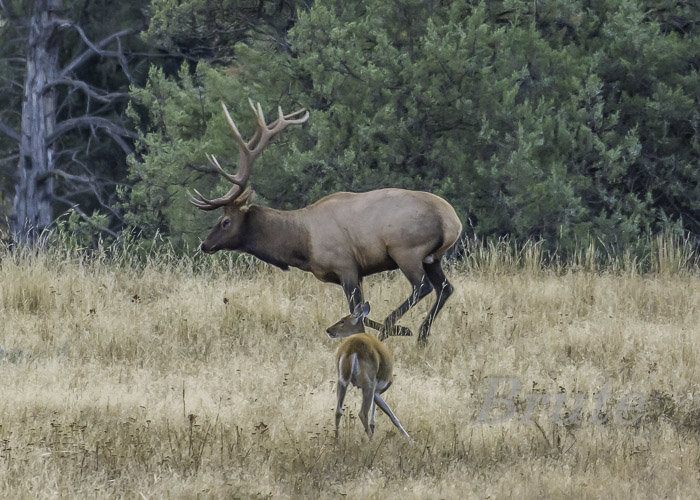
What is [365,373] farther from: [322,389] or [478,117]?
[478,117]

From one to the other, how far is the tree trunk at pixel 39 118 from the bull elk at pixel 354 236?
10.4 meters

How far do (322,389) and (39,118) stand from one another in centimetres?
1357

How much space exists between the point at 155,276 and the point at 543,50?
6.56m

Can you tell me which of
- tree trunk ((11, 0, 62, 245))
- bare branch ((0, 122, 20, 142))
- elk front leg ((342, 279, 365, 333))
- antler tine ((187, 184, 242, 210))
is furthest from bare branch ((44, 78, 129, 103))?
elk front leg ((342, 279, 365, 333))

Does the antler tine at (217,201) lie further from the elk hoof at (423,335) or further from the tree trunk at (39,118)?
the tree trunk at (39,118)

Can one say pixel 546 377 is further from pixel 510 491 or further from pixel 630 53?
pixel 630 53

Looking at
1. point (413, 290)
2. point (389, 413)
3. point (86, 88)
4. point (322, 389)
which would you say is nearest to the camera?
point (389, 413)

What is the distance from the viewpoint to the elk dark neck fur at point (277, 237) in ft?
31.5

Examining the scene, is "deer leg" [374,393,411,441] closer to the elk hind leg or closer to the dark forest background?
the elk hind leg

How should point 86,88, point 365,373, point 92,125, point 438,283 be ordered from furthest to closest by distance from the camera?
point 92,125
point 86,88
point 438,283
point 365,373

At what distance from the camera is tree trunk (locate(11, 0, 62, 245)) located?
1939 cm

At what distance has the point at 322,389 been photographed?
24.7 feet

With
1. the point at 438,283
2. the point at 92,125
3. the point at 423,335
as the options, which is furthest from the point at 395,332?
the point at 92,125

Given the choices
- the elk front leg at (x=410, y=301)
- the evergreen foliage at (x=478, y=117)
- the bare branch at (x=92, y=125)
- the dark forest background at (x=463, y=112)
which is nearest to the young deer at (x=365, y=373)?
the elk front leg at (x=410, y=301)
